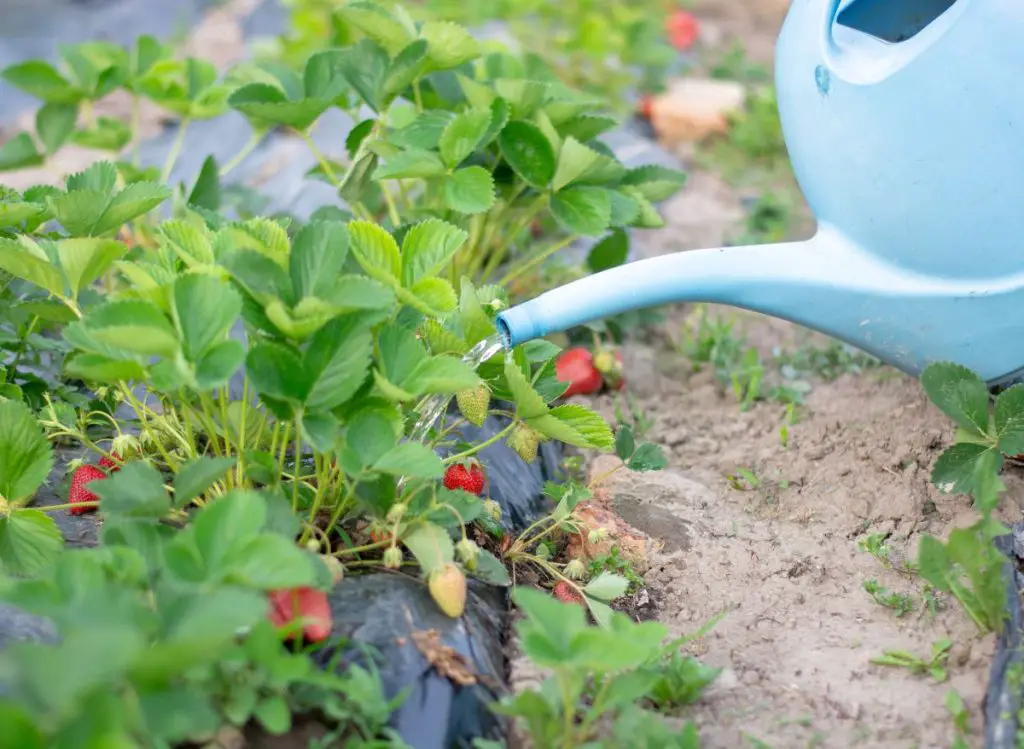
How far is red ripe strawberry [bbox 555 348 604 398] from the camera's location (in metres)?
1.96

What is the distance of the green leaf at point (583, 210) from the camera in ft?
5.81

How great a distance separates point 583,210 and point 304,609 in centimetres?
87

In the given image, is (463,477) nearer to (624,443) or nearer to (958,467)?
(624,443)

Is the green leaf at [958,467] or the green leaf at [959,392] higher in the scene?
the green leaf at [959,392]

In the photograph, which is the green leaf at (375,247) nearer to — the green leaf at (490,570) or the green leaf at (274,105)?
the green leaf at (490,570)

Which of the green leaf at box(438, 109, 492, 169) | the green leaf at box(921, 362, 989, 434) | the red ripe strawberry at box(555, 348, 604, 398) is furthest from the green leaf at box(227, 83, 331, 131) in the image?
the green leaf at box(921, 362, 989, 434)

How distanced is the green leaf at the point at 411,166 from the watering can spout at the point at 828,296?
1.04 feet

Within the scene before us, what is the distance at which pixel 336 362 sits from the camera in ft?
3.97

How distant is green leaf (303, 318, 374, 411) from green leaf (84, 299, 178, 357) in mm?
149

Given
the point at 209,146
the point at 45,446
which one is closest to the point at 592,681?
the point at 45,446

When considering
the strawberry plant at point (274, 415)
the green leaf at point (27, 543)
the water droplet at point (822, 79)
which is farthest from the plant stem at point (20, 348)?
the water droplet at point (822, 79)

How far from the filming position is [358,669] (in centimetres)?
113

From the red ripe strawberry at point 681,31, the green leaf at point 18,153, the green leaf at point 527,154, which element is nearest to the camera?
the green leaf at point 527,154

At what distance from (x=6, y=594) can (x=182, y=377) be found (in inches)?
10.3
